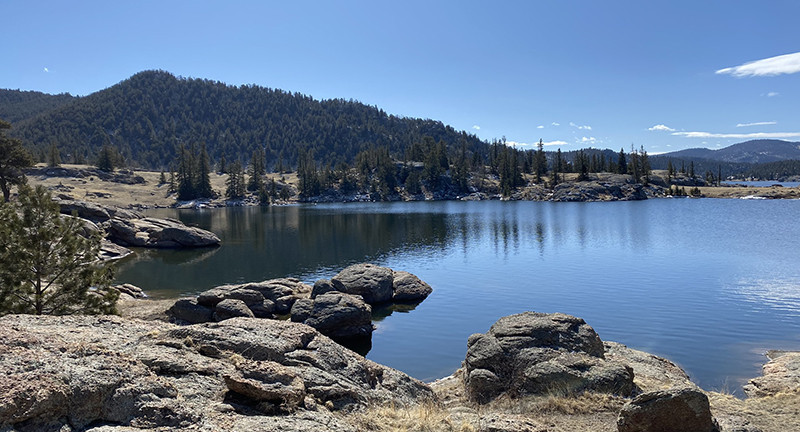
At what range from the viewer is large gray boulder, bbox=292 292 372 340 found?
30.6 m

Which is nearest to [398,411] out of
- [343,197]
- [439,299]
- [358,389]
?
[358,389]

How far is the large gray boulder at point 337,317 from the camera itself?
100ft

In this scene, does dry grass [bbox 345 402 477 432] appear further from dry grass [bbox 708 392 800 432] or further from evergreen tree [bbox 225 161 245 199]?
evergreen tree [bbox 225 161 245 199]

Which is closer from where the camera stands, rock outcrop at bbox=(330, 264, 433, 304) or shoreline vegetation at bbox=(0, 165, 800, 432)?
shoreline vegetation at bbox=(0, 165, 800, 432)

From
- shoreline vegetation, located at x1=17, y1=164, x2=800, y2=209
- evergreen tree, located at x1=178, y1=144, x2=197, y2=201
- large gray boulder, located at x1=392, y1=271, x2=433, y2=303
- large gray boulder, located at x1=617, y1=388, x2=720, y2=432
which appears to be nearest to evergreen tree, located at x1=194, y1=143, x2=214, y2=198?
evergreen tree, located at x1=178, y1=144, x2=197, y2=201

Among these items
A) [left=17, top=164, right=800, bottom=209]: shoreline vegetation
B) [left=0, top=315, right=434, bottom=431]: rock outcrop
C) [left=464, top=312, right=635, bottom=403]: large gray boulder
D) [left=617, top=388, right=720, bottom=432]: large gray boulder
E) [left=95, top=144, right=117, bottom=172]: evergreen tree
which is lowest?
[left=464, top=312, right=635, bottom=403]: large gray boulder

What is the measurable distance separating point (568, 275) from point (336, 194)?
517ft

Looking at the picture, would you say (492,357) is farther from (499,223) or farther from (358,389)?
(499,223)

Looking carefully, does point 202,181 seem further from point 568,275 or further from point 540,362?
point 540,362

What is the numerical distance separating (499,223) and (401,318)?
60952mm

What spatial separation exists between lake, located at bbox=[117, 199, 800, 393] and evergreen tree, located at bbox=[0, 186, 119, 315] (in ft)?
49.7

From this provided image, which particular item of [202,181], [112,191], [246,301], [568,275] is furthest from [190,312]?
[202,181]

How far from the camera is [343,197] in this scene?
642 feet

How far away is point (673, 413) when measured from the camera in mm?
11789
